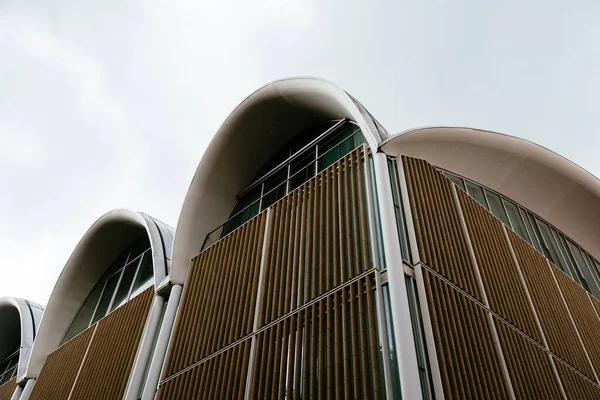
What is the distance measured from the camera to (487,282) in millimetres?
10016

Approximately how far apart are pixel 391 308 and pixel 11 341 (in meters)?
24.8

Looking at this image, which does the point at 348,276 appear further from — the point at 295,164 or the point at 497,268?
the point at 295,164

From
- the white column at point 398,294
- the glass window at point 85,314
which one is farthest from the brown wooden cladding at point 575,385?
the glass window at point 85,314

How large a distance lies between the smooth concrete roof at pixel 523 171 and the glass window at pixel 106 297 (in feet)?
40.5

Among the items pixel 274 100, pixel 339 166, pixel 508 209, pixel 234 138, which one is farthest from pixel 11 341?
pixel 508 209

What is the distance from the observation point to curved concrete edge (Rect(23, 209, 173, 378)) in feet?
A: 64.2

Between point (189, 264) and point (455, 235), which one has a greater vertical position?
point (189, 264)

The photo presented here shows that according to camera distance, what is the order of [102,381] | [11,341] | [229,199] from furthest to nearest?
1. [11,341]
2. [229,199]
3. [102,381]

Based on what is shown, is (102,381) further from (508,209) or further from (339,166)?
(508,209)

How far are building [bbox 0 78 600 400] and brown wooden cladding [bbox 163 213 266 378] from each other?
0.16 ft

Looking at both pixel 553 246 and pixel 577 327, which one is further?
pixel 553 246

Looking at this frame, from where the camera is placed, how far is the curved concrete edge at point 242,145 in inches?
590

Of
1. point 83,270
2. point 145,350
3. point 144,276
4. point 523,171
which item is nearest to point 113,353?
point 145,350

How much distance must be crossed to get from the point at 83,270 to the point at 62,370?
5.13 m
